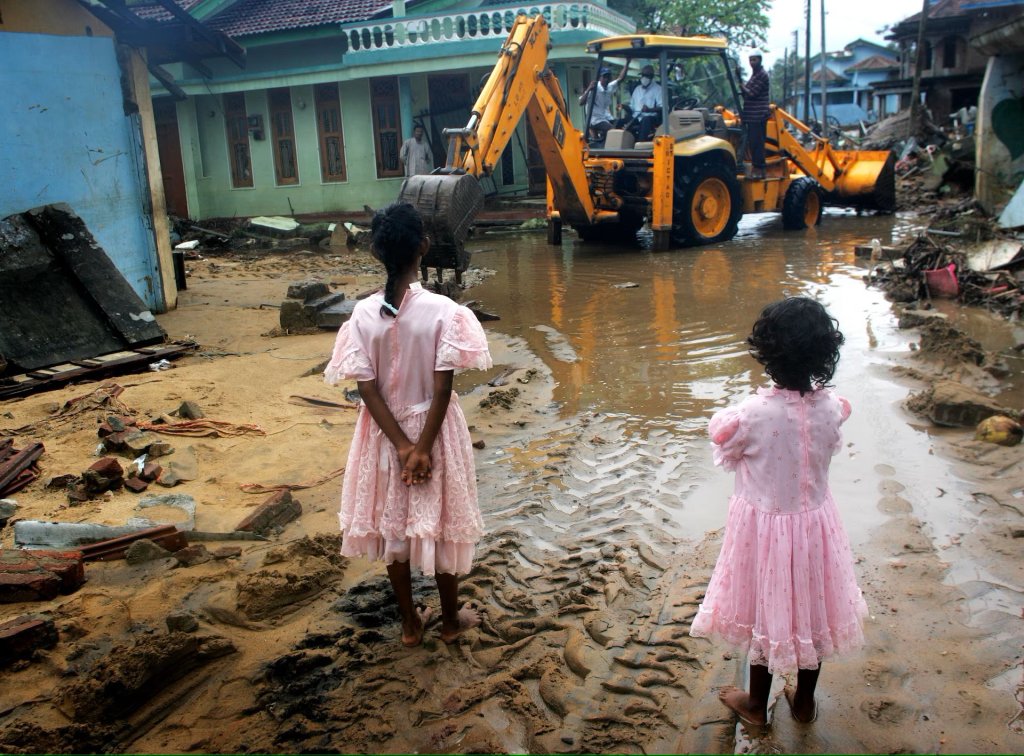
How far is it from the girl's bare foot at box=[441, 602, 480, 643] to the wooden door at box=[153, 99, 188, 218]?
19108 millimetres

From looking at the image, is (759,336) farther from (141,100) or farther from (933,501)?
(141,100)

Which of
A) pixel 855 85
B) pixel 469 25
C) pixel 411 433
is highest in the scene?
pixel 855 85

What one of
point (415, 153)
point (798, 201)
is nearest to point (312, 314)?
point (415, 153)

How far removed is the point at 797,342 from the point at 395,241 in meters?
1.32

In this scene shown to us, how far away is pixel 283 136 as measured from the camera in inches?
774

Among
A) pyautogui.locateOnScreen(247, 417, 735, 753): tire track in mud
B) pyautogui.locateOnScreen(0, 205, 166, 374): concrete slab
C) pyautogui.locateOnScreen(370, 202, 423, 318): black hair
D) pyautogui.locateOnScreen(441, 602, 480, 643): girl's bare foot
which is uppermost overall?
pyautogui.locateOnScreen(370, 202, 423, 318): black hair

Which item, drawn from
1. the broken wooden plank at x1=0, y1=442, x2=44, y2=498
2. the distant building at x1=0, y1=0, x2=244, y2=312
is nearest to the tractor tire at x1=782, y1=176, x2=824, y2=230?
the distant building at x1=0, y1=0, x2=244, y2=312

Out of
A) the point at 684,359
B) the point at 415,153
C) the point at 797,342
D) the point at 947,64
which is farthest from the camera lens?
the point at 947,64

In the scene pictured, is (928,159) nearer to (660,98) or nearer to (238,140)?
(660,98)

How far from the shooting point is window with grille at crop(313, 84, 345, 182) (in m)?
19.2

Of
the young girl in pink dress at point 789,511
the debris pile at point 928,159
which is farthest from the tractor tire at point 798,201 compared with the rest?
the young girl in pink dress at point 789,511

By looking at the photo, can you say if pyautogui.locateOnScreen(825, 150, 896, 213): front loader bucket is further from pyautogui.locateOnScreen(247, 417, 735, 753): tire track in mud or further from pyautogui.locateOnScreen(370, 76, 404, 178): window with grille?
pyautogui.locateOnScreen(247, 417, 735, 753): tire track in mud

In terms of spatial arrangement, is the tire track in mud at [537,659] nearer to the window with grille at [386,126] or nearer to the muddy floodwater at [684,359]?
the muddy floodwater at [684,359]

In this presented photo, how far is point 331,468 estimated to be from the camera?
15.7ft
